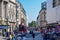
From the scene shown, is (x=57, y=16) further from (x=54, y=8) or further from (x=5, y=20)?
(x=5, y=20)

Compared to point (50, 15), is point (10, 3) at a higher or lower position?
higher

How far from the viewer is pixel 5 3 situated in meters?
53.4

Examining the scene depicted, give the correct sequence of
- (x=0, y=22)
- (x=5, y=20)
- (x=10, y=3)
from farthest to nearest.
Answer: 1. (x=10, y=3)
2. (x=5, y=20)
3. (x=0, y=22)

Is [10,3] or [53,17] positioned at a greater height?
[10,3]

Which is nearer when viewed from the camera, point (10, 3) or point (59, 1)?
point (59, 1)

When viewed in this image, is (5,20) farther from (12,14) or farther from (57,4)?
(57,4)

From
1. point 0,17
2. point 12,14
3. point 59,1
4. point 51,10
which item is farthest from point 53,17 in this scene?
point 12,14

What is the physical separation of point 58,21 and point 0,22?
1461 centimetres

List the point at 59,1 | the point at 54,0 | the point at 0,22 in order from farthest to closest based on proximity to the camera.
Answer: the point at 0,22 → the point at 54,0 → the point at 59,1

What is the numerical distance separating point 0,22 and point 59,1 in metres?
15.6

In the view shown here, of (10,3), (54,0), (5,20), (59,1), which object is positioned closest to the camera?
(59,1)

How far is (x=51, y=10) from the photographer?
1893 inches

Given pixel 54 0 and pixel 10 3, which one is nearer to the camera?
pixel 54 0

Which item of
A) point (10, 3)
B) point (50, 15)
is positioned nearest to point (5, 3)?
point (10, 3)
